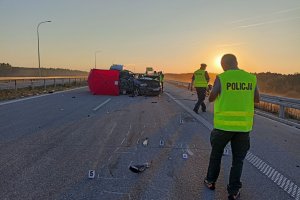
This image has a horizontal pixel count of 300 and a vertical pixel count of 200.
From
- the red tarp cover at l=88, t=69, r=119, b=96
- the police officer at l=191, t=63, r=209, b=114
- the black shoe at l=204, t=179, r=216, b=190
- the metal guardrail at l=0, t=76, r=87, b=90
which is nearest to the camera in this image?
the black shoe at l=204, t=179, r=216, b=190

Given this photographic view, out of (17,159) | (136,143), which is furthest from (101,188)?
(136,143)

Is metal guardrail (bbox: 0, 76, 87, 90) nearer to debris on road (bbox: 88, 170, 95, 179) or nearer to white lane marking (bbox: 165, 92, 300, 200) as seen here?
white lane marking (bbox: 165, 92, 300, 200)

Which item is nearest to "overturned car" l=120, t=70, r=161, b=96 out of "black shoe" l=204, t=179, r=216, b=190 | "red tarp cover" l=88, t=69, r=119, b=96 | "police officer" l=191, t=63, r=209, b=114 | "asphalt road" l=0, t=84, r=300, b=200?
"red tarp cover" l=88, t=69, r=119, b=96

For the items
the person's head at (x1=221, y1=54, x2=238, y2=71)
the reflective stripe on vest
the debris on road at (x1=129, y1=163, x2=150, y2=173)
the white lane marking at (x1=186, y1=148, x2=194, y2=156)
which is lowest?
the white lane marking at (x1=186, y1=148, x2=194, y2=156)

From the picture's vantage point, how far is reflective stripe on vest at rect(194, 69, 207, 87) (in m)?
18.3

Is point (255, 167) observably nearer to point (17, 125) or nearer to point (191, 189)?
point (191, 189)

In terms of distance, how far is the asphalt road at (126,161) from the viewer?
5.92 metres

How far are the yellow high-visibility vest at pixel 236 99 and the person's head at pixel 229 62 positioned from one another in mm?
114

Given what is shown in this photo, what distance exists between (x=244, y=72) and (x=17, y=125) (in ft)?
26.8

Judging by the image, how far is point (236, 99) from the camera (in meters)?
5.80

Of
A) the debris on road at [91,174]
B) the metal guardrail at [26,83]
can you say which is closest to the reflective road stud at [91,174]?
the debris on road at [91,174]

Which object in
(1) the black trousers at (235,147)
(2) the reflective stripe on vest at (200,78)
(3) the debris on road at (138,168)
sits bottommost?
(3) the debris on road at (138,168)

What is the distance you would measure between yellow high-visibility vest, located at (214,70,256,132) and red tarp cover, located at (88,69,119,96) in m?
25.4

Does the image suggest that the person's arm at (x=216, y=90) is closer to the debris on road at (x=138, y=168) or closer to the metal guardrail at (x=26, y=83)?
the debris on road at (x=138, y=168)
